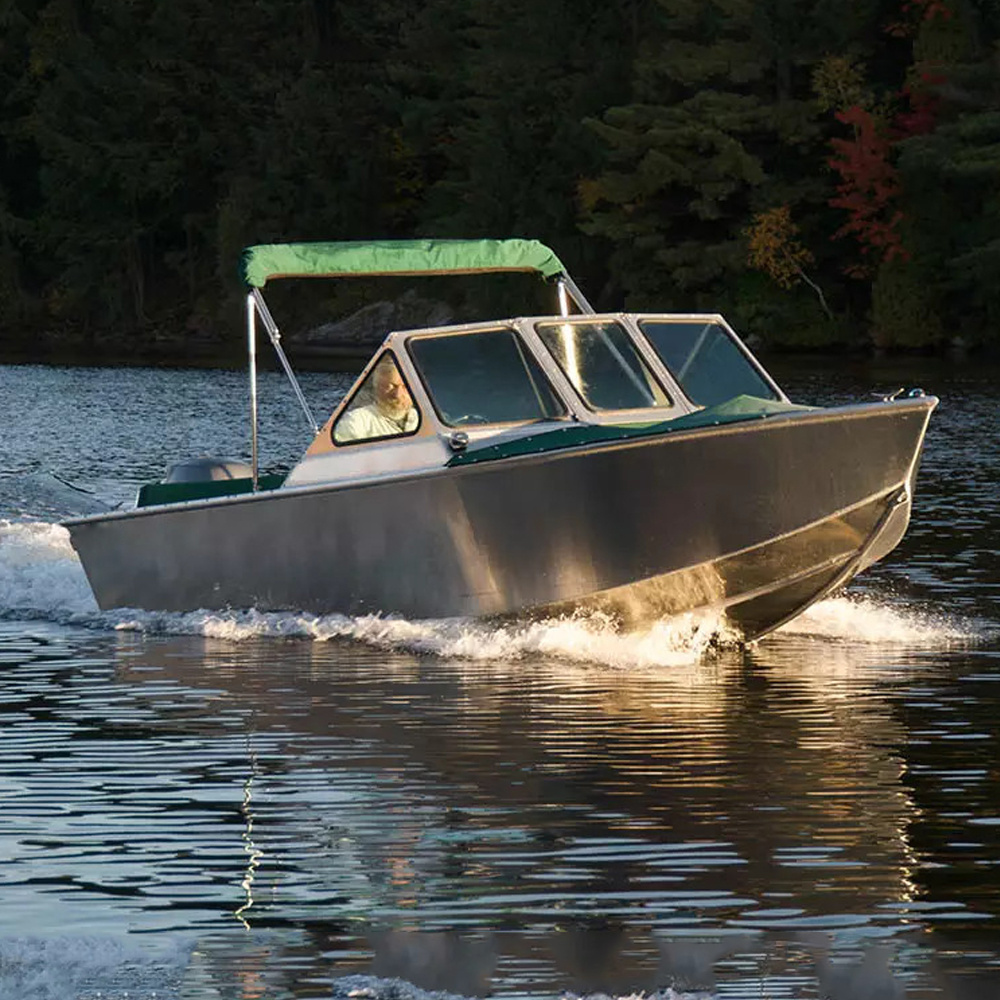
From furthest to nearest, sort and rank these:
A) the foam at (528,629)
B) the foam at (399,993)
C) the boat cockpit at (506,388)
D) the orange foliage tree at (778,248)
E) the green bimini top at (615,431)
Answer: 1. the orange foliage tree at (778,248)
2. the boat cockpit at (506,388)
3. the foam at (528,629)
4. the green bimini top at (615,431)
5. the foam at (399,993)

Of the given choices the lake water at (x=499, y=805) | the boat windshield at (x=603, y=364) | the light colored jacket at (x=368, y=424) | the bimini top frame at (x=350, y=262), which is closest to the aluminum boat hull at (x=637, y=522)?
the lake water at (x=499, y=805)

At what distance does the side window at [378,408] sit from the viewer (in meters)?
16.5

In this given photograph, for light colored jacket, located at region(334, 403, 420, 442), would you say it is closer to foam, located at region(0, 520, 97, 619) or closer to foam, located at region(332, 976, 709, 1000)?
foam, located at region(0, 520, 97, 619)

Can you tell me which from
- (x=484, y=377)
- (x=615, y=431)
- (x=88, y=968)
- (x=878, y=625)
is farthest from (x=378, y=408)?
(x=88, y=968)

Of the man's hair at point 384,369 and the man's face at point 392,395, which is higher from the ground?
the man's hair at point 384,369

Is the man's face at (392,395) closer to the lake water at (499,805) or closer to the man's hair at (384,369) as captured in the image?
the man's hair at (384,369)

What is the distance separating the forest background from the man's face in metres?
48.0

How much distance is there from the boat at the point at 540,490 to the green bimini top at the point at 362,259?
0.06 ft

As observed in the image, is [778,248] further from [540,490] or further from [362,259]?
[540,490]

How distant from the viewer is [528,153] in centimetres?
8806

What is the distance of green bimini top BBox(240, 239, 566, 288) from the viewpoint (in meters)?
17.7

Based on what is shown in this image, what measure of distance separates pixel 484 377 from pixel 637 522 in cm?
168

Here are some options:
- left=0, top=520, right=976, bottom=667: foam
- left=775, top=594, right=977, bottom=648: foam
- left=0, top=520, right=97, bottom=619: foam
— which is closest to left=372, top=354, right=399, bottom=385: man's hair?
left=0, top=520, right=976, bottom=667: foam

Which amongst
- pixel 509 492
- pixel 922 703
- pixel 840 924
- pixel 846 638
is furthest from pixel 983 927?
pixel 846 638
